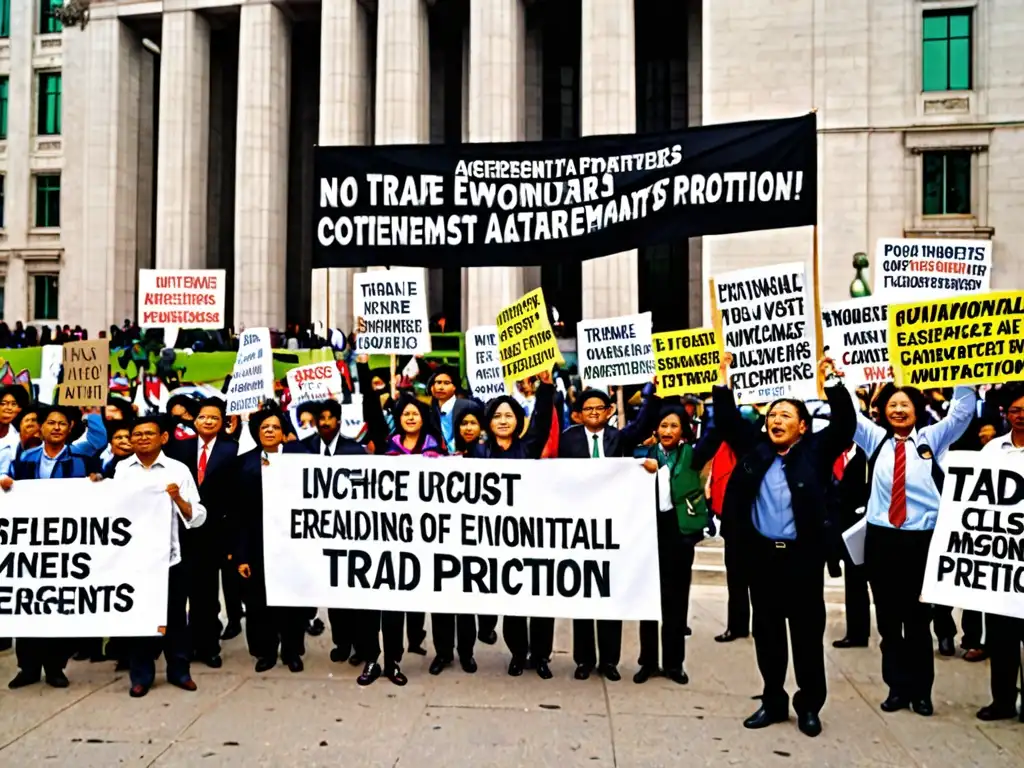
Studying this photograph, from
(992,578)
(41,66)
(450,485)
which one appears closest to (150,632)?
(450,485)

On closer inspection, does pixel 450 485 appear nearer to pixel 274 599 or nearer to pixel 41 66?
pixel 274 599

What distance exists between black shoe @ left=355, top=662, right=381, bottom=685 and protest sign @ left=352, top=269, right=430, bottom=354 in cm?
518

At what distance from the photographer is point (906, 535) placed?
5777mm

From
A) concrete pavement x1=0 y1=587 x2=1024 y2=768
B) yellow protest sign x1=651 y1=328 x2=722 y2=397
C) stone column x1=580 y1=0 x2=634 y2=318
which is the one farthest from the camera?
stone column x1=580 y1=0 x2=634 y2=318

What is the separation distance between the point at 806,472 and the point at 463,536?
228 centimetres

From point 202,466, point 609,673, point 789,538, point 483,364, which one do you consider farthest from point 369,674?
point 483,364

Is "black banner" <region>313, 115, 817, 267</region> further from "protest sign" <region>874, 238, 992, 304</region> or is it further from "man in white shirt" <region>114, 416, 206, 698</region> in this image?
"protest sign" <region>874, 238, 992, 304</region>

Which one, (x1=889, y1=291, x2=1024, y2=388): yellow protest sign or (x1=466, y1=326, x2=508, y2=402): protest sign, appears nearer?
(x1=889, y1=291, x2=1024, y2=388): yellow protest sign

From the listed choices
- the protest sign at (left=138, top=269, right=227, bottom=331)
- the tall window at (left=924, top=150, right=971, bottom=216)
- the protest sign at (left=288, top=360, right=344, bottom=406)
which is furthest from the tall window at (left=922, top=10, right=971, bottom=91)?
the protest sign at (left=288, top=360, right=344, bottom=406)

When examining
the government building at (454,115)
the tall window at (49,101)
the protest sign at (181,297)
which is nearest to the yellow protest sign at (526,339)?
the protest sign at (181,297)

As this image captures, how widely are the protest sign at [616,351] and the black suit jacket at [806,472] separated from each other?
6006 mm

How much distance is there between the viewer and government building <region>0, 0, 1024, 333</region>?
83.3ft

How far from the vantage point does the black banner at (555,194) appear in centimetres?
642

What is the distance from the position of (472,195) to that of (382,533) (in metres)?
2.78
